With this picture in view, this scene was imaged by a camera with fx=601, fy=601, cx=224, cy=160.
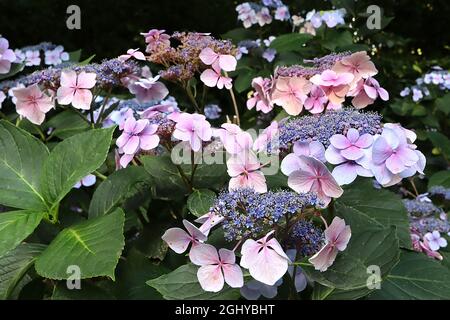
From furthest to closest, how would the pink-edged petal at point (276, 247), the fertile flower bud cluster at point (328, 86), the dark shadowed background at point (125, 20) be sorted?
the dark shadowed background at point (125, 20) < the fertile flower bud cluster at point (328, 86) < the pink-edged petal at point (276, 247)

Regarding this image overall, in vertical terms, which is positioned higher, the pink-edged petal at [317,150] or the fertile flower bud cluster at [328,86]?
the pink-edged petal at [317,150]

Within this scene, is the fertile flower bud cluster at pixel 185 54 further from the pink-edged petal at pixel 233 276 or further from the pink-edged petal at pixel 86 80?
the pink-edged petal at pixel 233 276

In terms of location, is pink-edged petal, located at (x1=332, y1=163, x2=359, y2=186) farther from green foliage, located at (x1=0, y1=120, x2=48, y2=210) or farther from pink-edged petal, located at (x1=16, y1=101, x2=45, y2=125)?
pink-edged petal, located at (x1=16, y1=101, x2=45, y2=125)

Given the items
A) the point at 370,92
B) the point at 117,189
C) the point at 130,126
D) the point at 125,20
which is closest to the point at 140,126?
the point at 130,126

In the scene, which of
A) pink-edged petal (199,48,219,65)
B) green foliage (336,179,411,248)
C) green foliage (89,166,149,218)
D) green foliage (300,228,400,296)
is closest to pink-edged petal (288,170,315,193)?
green foliage (300,228,400,296)

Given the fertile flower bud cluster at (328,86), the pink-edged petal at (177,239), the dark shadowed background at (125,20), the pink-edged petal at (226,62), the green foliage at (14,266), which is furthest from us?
the dark shadowed background at (125,20)

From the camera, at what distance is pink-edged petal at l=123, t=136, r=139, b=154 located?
99cm

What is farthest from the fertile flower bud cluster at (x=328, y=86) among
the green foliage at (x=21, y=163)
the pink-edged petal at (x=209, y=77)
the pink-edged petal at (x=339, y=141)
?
the green foliage at (x=21, y=163)

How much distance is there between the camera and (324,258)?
2.61ft

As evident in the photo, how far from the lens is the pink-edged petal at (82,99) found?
3.77ft

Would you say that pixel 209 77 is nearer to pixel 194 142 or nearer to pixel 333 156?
pixel 194 142

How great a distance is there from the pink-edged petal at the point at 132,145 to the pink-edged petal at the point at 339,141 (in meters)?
0.33

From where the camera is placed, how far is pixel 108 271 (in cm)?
81

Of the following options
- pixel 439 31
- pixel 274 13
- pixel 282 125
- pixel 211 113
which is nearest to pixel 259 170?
pixel 282 125
